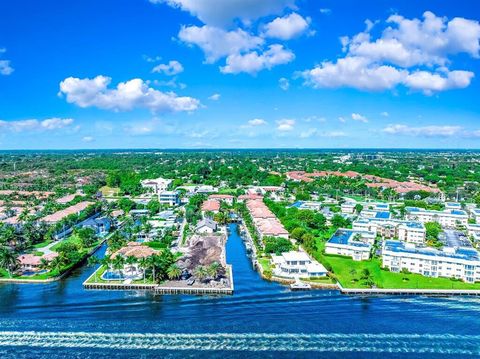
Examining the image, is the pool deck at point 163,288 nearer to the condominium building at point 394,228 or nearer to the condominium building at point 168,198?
the condominium building at point 394,228

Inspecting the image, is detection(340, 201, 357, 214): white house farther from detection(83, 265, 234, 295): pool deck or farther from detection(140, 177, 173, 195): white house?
detection(140, 177, 173, 195): white house

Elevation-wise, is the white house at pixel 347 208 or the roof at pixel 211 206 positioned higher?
the roof at pixel 211 206

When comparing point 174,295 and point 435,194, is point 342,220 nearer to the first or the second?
point 174,295

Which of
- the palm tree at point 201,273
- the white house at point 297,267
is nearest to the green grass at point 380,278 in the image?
the white house at point 297,267

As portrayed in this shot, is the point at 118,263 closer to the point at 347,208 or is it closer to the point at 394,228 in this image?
the point at 394,228

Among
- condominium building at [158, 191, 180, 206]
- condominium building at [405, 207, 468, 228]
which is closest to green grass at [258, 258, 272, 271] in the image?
condominium building at [405, 207, 468, 228]

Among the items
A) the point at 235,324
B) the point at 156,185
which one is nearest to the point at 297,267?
the point at 235,324

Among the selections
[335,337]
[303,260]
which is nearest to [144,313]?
[335,337]
